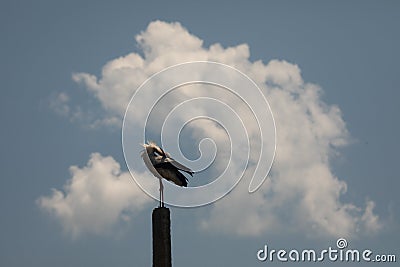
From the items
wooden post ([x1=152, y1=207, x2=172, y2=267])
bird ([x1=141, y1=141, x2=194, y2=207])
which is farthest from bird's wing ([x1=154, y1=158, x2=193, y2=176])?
wooden post ([x1=152, y1=207, x2=172, y2=267])

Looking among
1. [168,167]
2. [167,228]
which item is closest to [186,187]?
[168,167]

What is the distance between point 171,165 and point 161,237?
419cm

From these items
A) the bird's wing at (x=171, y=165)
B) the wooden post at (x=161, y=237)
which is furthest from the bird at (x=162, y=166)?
the wooden post at (x=161, y=237)

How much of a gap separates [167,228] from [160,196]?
10.8ft

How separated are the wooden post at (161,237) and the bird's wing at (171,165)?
341 centimetres

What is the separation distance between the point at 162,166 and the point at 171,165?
0.41 meters

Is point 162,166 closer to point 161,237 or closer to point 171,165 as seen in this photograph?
point 171,165

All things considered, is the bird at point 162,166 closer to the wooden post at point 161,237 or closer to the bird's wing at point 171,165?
the bird's wing at point 171,165

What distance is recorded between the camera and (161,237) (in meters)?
22.7

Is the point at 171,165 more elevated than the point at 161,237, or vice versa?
the point at 171,165

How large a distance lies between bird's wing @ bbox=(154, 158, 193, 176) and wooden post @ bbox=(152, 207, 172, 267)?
341cm

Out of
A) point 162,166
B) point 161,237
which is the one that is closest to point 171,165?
point 162,166

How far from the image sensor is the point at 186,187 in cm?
2683

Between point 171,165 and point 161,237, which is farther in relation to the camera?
point 171,165
